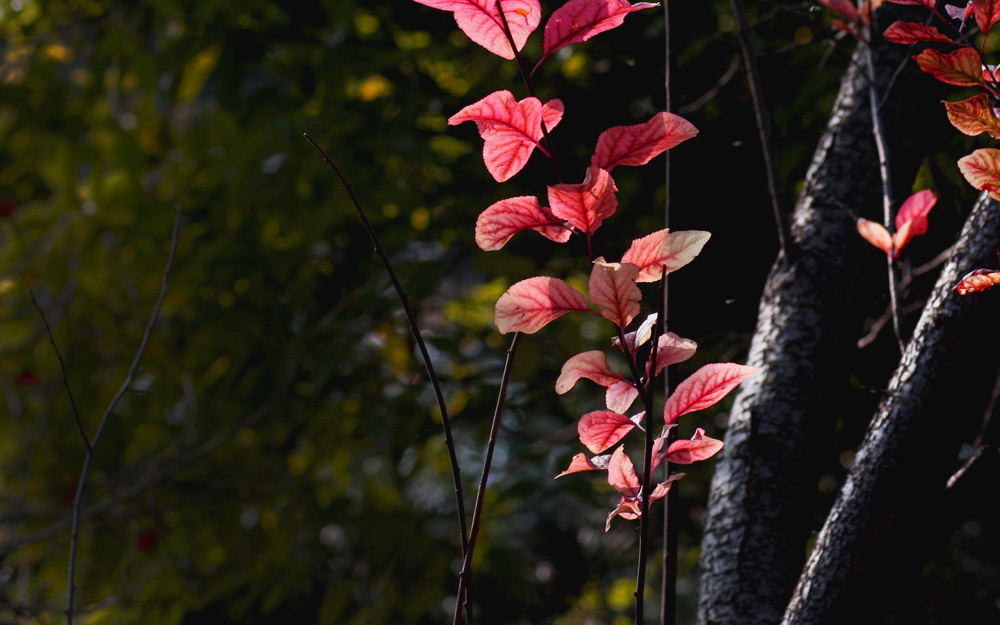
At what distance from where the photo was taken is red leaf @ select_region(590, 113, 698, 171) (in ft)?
1.32

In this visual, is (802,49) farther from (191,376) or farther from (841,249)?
(191,376)

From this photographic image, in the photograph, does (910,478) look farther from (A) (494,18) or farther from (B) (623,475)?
(A) (494,18)

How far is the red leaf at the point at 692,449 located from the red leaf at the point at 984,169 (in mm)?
218

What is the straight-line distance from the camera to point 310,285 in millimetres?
1425

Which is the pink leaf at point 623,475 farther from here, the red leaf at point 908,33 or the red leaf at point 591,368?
the red leaf at point 908,33

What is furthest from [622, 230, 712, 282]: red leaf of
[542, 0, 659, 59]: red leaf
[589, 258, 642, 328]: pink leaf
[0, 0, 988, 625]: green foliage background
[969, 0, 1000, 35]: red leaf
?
[0, 0, 988, 625]: green foliage background

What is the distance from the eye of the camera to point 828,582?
531 millimetres

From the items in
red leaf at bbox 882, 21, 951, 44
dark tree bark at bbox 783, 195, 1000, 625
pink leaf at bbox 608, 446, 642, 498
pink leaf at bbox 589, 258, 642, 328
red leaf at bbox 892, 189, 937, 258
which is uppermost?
red leaf at bbox 882, 21, 951, 44

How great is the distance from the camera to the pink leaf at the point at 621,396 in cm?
42

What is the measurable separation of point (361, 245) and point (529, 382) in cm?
46

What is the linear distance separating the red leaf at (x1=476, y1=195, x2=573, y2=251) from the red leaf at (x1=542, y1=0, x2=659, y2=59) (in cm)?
9

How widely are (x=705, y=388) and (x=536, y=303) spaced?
118mm

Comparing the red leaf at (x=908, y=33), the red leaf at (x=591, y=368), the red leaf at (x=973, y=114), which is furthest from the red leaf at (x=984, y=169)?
the red leaf at (x=591, y=368)

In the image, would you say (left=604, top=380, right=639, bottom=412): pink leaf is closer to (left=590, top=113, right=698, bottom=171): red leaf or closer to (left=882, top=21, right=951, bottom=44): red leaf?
(left=590, top=113, right=698, bottom=171): red leaf
